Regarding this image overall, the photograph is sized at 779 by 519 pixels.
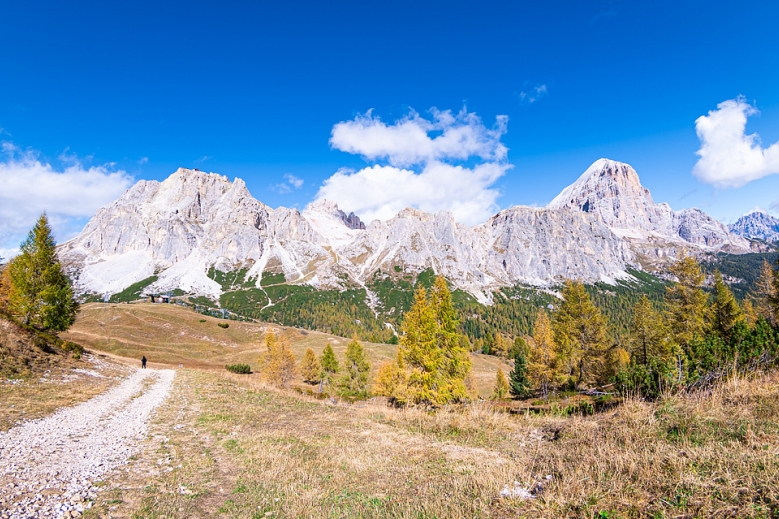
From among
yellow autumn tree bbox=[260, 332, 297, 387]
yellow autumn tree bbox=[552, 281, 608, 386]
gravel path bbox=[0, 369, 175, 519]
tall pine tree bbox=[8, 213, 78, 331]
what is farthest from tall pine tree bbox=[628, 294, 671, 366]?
tall pine tree bbox=[8, 213, 78, 331]

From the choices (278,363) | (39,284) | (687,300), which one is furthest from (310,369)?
(687,300)

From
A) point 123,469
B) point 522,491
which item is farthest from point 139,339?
point 522,491

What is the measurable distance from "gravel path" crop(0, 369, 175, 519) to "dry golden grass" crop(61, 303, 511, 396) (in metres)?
59.1

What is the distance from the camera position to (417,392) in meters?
28.1

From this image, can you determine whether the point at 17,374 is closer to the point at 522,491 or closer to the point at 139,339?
the point at 522,491

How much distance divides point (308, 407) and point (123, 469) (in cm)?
1220

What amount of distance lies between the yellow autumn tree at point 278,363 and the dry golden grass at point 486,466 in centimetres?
4106

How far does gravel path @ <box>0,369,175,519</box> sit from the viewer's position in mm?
7205

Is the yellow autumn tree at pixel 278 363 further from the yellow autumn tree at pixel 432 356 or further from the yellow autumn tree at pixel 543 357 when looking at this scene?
the yellow autumn tree at pixel 543 357

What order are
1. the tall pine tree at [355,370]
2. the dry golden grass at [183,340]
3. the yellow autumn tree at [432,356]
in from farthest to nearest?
the dry golden grass at [183,340] → the tall pine tree at [355,370] → the yellow autumn tree at [432,356]

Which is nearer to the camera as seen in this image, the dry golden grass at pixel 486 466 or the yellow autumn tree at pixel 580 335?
the dry golden grass at pixel 486 466

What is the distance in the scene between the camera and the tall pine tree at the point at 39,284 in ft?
113

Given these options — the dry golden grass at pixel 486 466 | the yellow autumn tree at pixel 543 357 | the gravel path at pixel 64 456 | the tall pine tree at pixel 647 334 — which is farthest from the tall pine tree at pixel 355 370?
the dry golden grass at pixel 486 466

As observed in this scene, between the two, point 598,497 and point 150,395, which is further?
point 150,395
